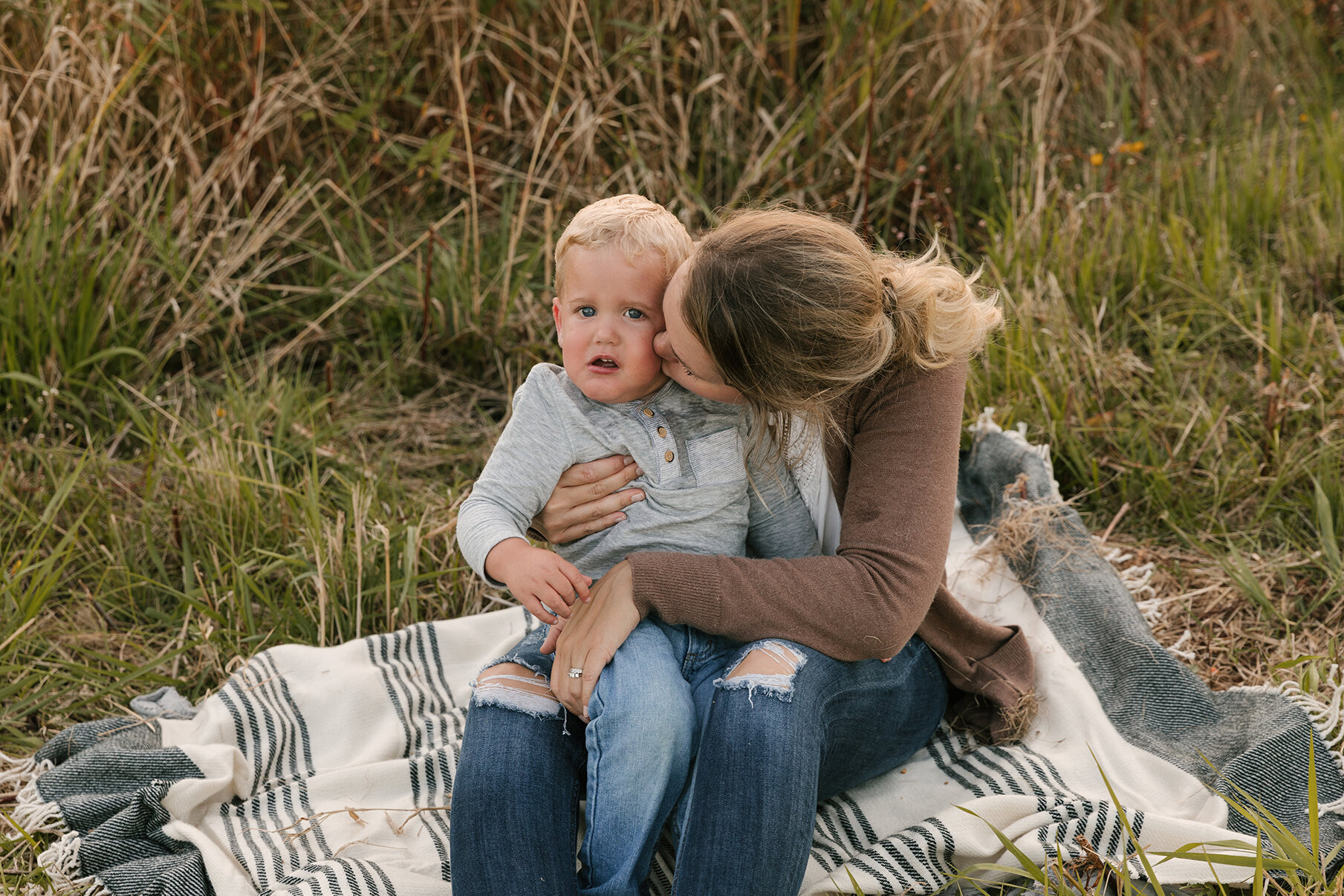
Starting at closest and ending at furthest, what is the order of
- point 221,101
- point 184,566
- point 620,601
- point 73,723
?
point 620,601, point 73,723, point 184,566, point 221,101

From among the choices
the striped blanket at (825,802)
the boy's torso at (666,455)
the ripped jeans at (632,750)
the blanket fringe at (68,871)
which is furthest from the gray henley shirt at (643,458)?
the blanket fringe at (68,871)

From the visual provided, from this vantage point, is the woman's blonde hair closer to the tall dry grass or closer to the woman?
the woman

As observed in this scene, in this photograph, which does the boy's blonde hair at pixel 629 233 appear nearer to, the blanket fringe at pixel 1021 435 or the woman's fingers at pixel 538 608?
the woman's fingers at pixel 538 608

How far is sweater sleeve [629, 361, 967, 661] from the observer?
179 cm

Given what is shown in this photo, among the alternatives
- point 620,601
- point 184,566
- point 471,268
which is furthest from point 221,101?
point 620,601

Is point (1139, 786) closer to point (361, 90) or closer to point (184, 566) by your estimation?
point (184, 566)

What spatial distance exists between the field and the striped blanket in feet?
0.61

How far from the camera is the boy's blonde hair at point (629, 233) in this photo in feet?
6.07

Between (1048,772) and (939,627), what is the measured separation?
0.32 m

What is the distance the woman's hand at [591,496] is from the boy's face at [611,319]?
0.14m

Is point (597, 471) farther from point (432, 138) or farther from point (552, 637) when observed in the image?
point (432, 138)

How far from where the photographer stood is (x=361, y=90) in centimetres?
367

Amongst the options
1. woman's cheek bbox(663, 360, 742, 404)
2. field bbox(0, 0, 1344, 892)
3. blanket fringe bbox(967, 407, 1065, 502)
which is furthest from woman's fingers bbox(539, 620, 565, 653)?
blanket fringe bbox(967, 407, 1065, 502)

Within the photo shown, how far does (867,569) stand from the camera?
1.80m
